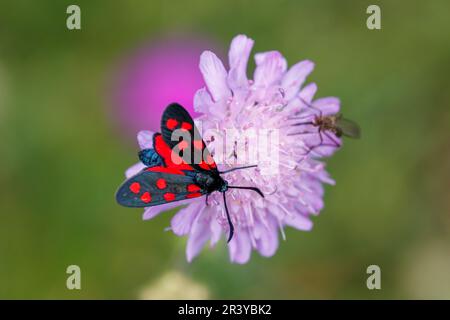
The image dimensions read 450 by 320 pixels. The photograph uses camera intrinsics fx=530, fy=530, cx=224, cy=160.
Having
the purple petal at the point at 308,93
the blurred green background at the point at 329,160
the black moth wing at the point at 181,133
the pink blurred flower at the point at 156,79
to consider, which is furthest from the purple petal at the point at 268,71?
the blurred green background at the point at 329,160

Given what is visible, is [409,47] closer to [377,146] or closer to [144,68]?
[377,146]

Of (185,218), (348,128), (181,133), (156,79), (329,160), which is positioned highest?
(156,79)

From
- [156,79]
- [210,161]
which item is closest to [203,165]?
[210,161]

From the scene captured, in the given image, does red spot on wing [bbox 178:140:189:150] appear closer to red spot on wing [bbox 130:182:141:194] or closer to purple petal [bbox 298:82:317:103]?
red spot on wing [bbox 130:182:141:194]

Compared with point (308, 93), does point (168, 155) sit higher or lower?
lower

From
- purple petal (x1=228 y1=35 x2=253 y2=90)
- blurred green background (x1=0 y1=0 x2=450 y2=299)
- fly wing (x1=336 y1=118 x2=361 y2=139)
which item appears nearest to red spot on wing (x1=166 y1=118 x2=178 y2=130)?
purple petal (x1=228 y1=35 x2=253 y2=90)

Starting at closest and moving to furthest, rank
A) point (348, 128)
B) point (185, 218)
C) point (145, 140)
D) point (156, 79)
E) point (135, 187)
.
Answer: point (135, 187)
point (145, 140)
point (185, 218)
point (348, 128)
point (156, 79)

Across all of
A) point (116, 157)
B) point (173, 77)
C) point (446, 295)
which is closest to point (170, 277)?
point (116, 157)

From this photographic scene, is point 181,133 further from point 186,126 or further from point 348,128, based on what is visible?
point 348,128
